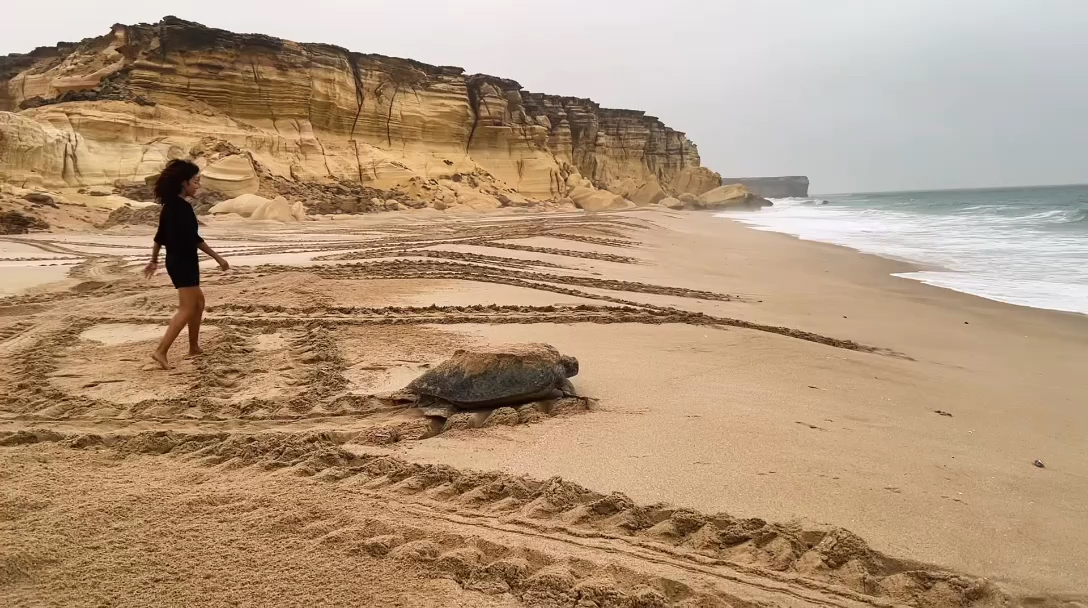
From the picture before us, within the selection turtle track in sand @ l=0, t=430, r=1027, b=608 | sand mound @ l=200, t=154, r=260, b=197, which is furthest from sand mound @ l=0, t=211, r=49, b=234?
turtle track in sand @ l=0, t=430, r=1027, b=608

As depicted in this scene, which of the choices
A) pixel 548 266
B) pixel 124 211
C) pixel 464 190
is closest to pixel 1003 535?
pixel 548 266

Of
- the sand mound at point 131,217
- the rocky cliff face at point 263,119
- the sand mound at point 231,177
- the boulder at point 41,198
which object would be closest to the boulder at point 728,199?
the rocky cliff face at point 263,119

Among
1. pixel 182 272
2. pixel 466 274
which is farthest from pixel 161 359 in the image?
pixel 466 274

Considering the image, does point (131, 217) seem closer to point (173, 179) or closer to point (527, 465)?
point (173, 179)

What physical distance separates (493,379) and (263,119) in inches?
1074

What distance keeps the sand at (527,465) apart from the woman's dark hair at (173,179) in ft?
3.68

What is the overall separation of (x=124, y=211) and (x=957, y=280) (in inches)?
734

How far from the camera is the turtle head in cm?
346

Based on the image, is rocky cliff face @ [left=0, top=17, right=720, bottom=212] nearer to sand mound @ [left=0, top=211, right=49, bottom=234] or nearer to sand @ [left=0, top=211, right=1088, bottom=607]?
sand mound @ [left=0, top=211, right=49, bottom=234]

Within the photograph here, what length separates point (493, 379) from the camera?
125 inches

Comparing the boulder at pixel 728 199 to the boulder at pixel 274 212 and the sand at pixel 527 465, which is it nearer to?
the boulder at pixel 274 212

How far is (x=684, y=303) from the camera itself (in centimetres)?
698

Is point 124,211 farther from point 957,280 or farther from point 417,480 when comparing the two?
point 957,280

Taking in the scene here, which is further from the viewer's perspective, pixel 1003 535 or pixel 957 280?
pixel 957 280
